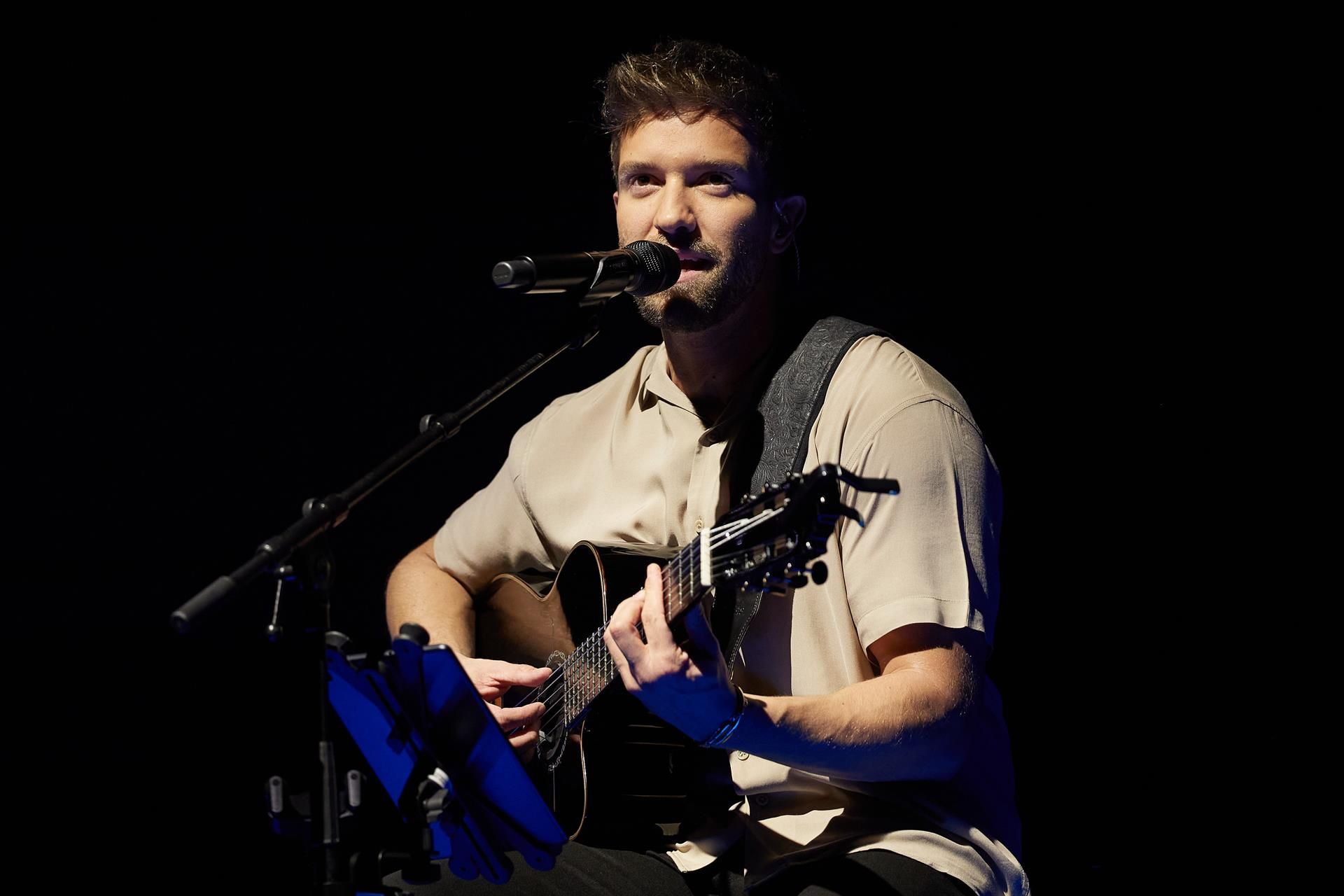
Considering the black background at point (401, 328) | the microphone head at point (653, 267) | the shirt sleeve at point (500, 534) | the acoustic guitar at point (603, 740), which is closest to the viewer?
the microphone head at point (653, 267)

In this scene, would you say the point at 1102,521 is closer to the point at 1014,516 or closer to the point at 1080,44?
the point at 1014,516

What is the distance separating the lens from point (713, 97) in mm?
2457

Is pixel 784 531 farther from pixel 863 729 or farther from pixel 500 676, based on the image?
pixel 500 676

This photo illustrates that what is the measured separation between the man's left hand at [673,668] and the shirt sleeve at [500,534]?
105 centimetres

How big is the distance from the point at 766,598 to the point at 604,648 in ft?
0.98

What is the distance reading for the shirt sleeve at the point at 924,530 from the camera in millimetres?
1958

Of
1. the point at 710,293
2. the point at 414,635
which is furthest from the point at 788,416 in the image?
the point at 414,635

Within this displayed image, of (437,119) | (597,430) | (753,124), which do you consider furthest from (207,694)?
(753,124)

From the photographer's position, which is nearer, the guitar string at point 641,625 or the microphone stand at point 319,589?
the microphone stand at point 319,589

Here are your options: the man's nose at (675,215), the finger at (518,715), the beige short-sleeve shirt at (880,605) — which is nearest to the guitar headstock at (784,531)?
the beige short-sleeve shirt at (880,605)

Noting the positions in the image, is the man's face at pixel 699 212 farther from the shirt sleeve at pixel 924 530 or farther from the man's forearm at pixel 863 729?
the man's forearm at pixel 863 729

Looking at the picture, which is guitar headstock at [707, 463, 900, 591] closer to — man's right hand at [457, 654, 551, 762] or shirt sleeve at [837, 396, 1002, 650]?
shirt sleeve at [837, 396, 1002, 650]

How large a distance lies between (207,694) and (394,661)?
1.92m

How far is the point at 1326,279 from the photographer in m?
2.51
